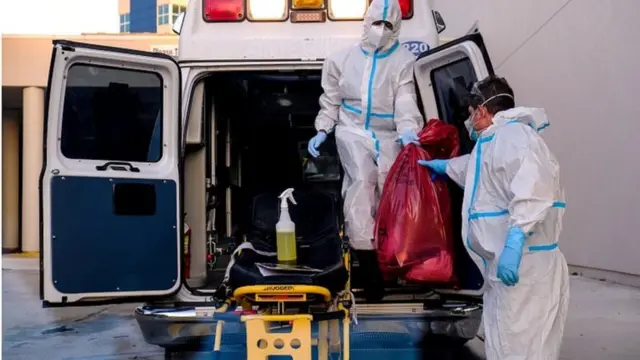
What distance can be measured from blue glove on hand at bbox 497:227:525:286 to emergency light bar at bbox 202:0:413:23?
2.14 meters

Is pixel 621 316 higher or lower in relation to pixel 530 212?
lower

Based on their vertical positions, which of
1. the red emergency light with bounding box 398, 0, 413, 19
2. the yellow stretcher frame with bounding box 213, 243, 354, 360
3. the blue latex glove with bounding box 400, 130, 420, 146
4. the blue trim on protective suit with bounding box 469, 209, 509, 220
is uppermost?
the red emergency light with bounding box 398, 0, 413, 19

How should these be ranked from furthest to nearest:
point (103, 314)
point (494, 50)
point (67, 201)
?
1. point (494, 50)
2. point (103, 314)
3. point (67, 201)

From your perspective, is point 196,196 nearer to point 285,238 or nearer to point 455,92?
point 285,238

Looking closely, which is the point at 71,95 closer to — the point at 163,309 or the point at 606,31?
the point at 163,309

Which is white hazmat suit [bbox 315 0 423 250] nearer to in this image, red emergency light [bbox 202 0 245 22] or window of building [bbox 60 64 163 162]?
red emergency light [bbox 202 0 245 22]

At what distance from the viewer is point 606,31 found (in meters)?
8.91

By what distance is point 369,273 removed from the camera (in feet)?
13.9

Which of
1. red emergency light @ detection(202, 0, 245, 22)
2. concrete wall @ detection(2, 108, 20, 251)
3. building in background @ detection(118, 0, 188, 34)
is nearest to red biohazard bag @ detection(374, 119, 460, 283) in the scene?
red emergency light @ detection(202, 0, 245, 22)

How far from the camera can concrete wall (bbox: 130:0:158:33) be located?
28406mm

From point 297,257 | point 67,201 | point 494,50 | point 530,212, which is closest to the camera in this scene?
point 530,212

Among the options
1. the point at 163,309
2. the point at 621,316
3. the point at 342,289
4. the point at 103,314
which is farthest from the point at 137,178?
the point at 621,316

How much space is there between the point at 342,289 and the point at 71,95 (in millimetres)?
1785

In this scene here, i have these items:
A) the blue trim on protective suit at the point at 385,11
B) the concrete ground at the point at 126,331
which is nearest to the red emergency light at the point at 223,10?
the blue trim on protective suit at the point at 385,11
